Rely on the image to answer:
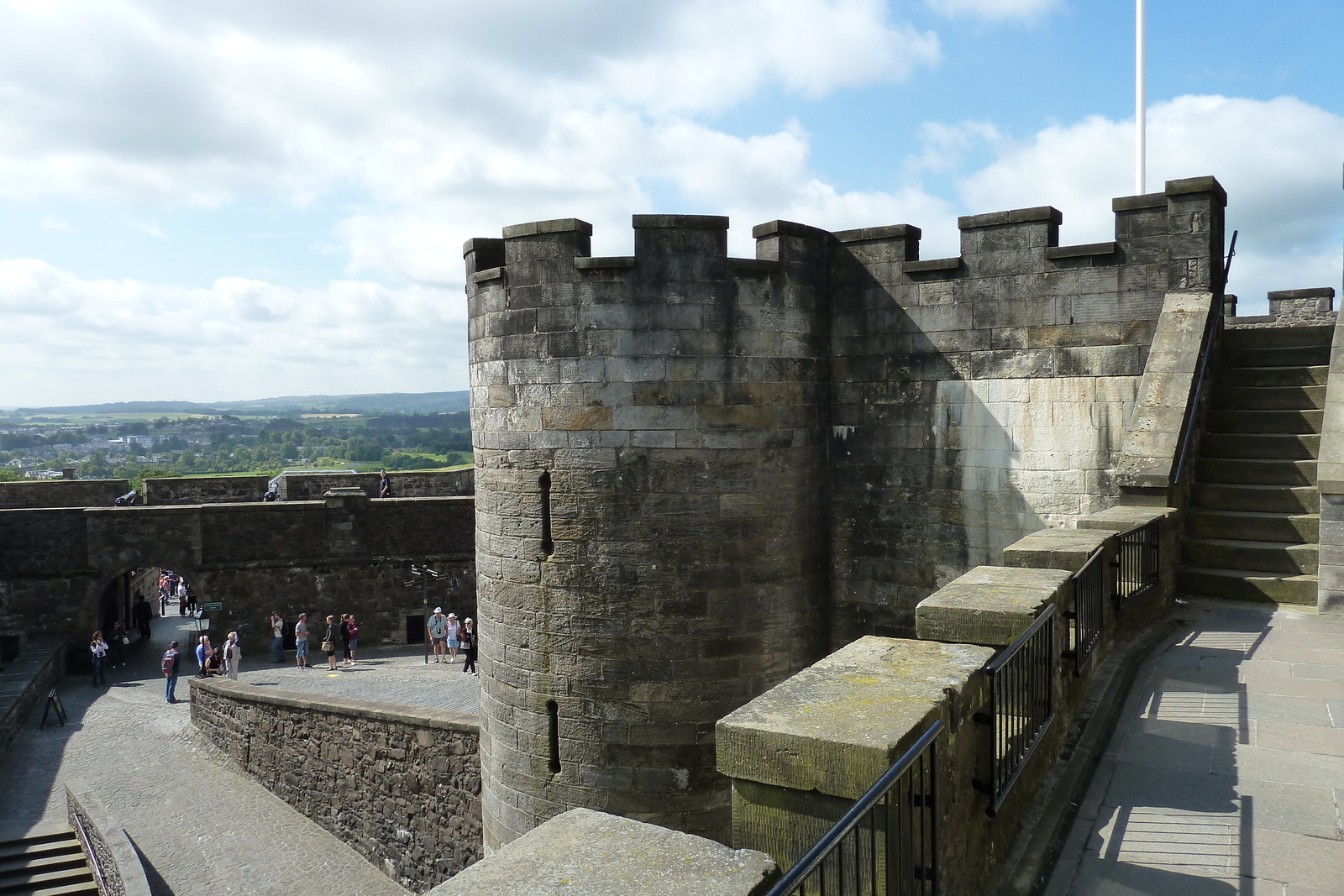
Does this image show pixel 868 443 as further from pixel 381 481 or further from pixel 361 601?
pixel 381 481

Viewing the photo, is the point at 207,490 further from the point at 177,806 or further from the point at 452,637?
the point at 177,806

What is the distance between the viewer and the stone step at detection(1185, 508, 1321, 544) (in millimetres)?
8191

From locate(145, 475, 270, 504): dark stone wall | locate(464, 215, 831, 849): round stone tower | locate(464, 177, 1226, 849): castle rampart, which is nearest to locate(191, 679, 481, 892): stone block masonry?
locate(464, 177, 1226, 849): castle rampart

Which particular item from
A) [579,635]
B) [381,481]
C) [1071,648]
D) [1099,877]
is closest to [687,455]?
[579,635]

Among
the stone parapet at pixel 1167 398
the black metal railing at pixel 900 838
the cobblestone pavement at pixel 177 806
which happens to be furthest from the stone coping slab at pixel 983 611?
the cobblestone pavement at pixel 177 806

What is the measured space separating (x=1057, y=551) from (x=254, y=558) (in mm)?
22791

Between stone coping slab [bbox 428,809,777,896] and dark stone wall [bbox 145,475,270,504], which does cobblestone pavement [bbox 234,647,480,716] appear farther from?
stone coping slab [bbox 428,809,777,896]

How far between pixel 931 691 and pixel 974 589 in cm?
164

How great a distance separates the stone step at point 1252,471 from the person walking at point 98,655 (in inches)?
925

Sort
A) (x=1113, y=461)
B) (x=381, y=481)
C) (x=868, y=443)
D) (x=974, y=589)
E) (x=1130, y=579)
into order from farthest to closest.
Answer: (x=381, y=481), (x=868, y=443), (x=1113, y=461), (x=1130, y=579), (x=974, y=589)

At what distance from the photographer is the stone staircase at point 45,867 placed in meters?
14.0

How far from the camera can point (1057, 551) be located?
6.10 m

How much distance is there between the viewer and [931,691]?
3.52 meters

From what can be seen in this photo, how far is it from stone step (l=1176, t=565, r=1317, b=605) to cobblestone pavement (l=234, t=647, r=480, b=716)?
12.9 meters
